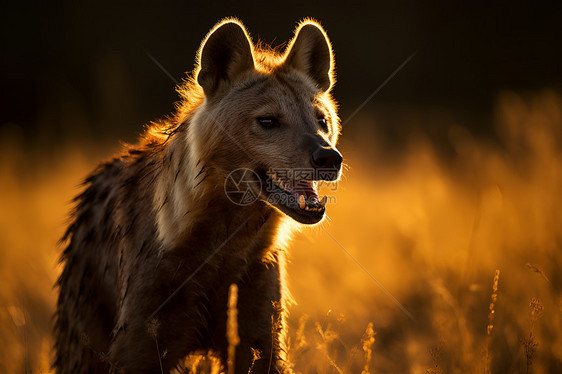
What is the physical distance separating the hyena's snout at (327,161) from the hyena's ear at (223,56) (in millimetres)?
763

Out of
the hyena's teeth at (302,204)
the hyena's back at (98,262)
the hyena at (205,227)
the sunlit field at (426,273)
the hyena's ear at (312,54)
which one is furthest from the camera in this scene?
the hyena's ear at (312,54)

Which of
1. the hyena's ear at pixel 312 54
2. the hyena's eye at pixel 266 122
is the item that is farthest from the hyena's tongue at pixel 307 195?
the hyena's ear at pixel 312 54

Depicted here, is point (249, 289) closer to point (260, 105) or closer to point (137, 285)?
point (137, 285)

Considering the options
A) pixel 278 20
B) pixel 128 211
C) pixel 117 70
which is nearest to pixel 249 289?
pixel 128 211

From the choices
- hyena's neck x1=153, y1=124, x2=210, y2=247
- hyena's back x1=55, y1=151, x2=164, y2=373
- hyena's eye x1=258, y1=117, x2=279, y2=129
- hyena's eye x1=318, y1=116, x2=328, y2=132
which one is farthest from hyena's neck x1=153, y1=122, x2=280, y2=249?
hyena's eye x1=318, y1=116, x2=328, y2=132

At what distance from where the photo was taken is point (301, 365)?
4.06 metres

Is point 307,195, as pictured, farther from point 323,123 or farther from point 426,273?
point 426,273

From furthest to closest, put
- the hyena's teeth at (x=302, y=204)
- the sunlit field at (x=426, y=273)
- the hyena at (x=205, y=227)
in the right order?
1. the sunlit field at (x=426, y=273)
2. the hyena's teeth at (x=302, y=204)
3. the hyena at (x=205, y=227)

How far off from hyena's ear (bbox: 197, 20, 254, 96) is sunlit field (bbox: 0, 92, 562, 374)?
3.15 feet

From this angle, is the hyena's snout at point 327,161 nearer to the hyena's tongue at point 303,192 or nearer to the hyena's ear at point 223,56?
the hyena's tongue at point 303,192

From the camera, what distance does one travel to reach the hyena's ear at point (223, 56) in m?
3.16

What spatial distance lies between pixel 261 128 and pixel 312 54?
0.86 meters

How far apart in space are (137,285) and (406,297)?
2.68 m

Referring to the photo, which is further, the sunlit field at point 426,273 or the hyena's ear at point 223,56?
→ the sunlit field at point 426,273
